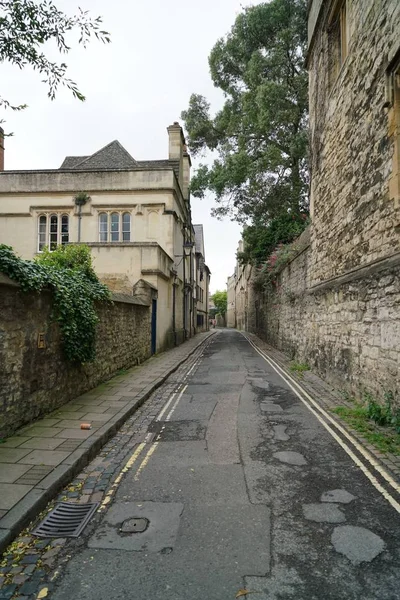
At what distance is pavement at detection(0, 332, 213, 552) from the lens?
147 inches

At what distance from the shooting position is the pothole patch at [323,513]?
12.0ft

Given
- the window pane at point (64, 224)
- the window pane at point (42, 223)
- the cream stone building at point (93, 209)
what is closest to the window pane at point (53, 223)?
the cream stone building at point (93, 209)

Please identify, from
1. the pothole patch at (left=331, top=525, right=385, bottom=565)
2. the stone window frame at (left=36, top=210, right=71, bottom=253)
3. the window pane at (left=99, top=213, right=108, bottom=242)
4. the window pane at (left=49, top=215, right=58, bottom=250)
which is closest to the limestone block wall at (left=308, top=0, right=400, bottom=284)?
the pothole patch at (left=331, top=525, right=385, bottom=565)

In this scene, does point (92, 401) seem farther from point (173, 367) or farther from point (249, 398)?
point (173, 367)

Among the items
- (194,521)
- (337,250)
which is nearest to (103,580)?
(194,521)

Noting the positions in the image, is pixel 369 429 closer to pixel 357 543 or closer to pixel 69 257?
pixel 357 543

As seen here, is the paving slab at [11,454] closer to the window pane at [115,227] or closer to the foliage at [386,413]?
the foliage at [386,413]

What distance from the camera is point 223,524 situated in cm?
356

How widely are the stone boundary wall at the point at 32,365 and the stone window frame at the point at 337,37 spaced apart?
834cm

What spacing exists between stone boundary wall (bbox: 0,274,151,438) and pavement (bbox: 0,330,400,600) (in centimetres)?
146

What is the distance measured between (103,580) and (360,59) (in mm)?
9526

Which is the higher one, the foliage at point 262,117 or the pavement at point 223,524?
the foliage at point 262,117

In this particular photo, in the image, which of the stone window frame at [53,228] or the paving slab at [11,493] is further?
the stone window frame at [53,228]

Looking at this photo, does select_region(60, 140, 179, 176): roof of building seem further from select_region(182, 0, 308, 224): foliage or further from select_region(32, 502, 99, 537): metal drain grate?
select_region(32, 502, 99, 537): metal drain grate
